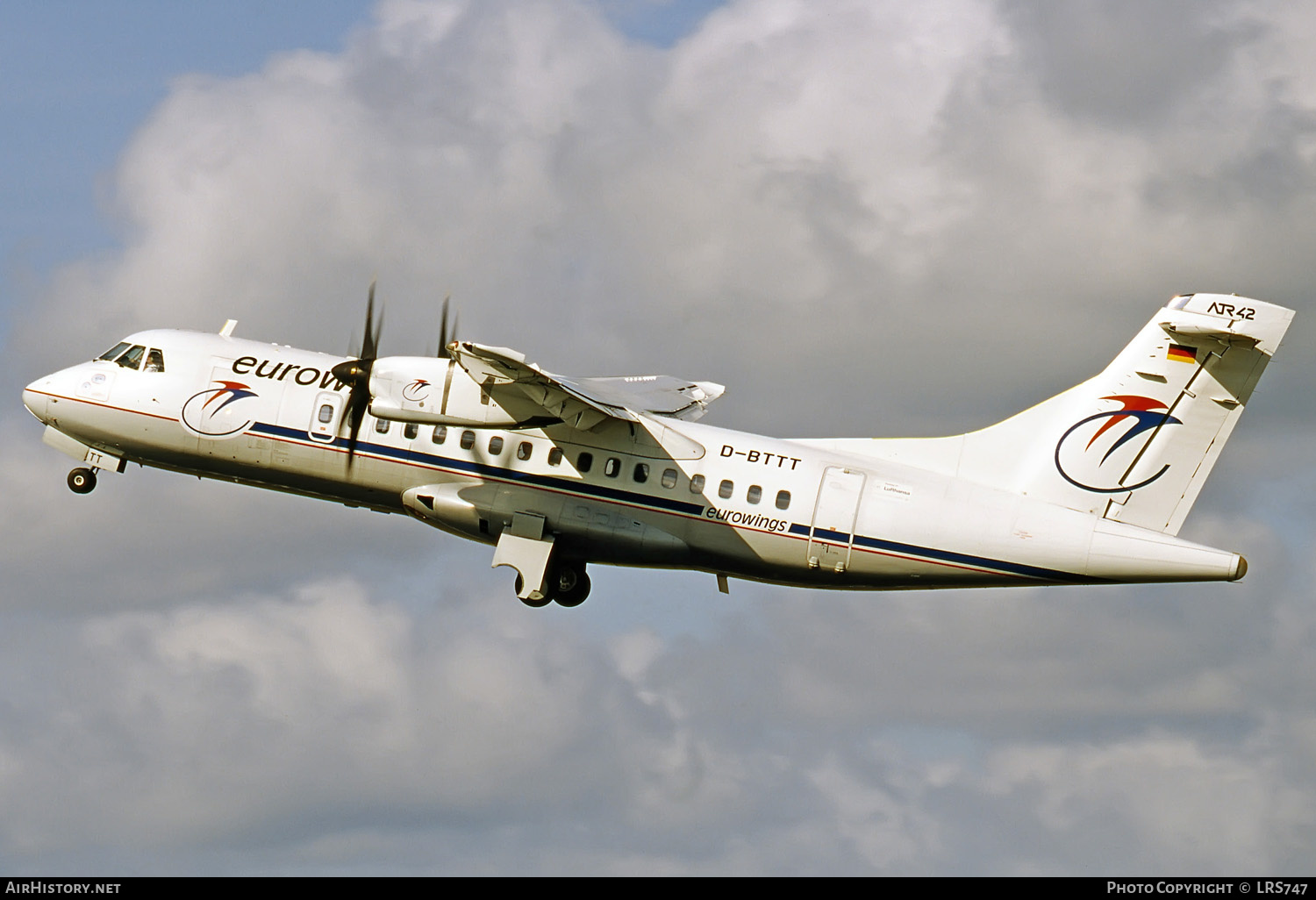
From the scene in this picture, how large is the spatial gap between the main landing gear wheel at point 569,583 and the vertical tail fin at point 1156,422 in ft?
24.7

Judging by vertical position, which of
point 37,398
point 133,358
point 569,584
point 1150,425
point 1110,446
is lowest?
point 569,584

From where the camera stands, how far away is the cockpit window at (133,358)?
30141 millimetres

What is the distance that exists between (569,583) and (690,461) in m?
3.63

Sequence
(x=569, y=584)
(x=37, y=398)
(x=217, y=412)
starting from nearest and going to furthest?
1. (x=217, y=412)
2. (x=569, y=584)
3. (x=37, y=398)

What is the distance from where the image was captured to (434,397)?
26062 millimetres

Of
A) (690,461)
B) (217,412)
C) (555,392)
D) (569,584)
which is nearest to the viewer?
(555,392)

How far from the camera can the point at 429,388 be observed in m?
26.1

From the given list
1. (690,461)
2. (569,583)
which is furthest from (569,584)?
(690,461)

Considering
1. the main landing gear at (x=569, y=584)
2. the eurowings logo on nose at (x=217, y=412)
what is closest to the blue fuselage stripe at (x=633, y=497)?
the eurowings logo on nose at (x=217, y=412)

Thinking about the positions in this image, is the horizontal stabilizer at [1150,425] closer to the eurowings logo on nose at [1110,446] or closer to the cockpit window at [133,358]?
the eurowings logo on nose at [1110,446]

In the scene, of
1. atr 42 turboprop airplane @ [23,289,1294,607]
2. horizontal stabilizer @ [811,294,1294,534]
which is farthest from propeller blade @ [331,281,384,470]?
horizontal stabilizer @ [811,294,1294,534]

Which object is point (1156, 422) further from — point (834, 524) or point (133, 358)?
point (133, 358)

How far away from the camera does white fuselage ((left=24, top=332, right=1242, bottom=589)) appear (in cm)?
2714

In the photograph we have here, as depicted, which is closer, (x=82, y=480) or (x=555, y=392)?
(x=555, y=392)
